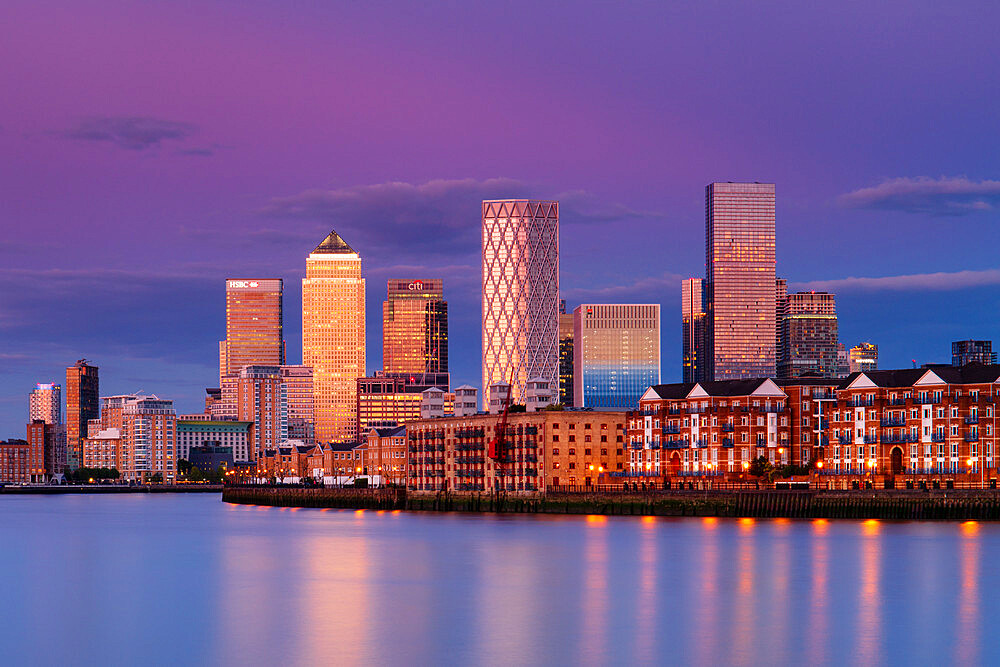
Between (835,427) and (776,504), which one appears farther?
(835,427)

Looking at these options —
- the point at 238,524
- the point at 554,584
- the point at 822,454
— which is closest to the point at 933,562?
the point at 554,584

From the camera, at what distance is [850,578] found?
294ft

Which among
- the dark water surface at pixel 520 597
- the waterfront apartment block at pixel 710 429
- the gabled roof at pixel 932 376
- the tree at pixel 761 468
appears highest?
the gabled roof at pixel 932 376

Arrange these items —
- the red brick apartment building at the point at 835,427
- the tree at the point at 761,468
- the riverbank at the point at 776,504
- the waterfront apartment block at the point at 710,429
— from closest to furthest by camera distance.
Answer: the riverbank at the point at 776,504, the red brick apartment building at the point at 835,427, the tree at the point at 761,468, the waterfront apartment block at the point at 710,429

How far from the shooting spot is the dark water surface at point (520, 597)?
63.2 metres

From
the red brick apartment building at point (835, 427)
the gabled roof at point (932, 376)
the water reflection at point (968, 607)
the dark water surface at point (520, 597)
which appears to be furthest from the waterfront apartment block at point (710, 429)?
the water reflection at point (968, 607)

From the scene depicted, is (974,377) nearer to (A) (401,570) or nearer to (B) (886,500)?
(B) (886,500)

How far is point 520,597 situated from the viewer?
8281 centimetres

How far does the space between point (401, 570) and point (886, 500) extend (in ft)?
206

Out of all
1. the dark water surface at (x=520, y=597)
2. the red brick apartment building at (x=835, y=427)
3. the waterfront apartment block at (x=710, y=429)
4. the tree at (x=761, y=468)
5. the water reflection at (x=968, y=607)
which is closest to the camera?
the water reflection at (x=968, y=607)

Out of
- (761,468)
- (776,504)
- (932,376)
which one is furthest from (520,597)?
(761,468)

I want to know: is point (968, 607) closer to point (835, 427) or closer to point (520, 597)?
point (520, 597)

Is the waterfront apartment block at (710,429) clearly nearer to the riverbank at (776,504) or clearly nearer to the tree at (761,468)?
the tree at (761,468)

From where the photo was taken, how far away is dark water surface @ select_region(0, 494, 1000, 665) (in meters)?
63.2
